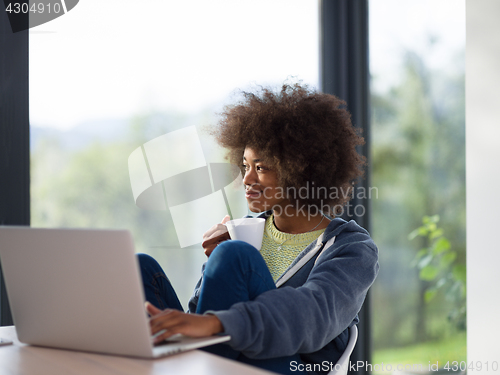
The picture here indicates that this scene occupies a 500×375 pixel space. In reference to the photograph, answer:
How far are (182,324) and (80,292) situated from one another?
0.62 ft

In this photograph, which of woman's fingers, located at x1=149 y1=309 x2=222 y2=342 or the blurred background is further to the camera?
the blurred background

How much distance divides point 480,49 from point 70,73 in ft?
4.71

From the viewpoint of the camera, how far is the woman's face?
5.29 ft

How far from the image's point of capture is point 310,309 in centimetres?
108

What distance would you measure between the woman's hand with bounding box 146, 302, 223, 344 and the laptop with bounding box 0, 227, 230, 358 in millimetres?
18

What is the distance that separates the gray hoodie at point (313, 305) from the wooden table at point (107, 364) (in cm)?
16

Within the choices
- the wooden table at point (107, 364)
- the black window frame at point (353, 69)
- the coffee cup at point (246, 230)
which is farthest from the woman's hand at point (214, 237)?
the black window frame at point (353, 69)

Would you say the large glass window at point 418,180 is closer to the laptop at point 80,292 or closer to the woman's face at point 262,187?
the woman's face at point 262,187

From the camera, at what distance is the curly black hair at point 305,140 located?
5.22 feet

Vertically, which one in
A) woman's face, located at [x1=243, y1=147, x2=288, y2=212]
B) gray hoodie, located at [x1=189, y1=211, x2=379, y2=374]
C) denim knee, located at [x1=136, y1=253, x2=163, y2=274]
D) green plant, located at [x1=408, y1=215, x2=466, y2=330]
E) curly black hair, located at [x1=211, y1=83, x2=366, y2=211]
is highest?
curly black hair, located at [x1=211, y1=83, x2=366, y2=211]

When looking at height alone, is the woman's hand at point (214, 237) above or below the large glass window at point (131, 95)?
below

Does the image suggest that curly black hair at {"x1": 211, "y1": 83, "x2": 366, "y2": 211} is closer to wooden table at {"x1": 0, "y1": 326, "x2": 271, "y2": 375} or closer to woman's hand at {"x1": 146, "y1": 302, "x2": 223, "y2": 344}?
woman's hand at {"x1": 146, "y1": 302, "x2": 223, "y2": 344}

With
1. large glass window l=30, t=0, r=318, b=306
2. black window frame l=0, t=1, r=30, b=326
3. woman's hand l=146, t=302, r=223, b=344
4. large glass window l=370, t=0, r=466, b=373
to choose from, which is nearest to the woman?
woman's hand l=146, t=302, r=223, b=344

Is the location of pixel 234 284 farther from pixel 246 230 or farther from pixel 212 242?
pixel 212 242
